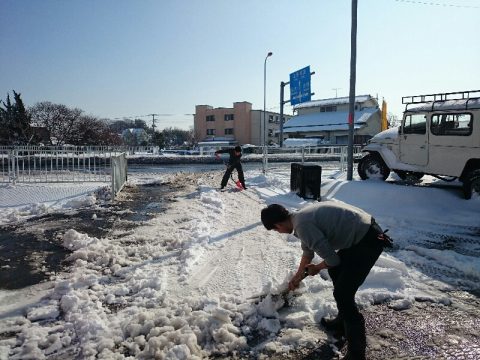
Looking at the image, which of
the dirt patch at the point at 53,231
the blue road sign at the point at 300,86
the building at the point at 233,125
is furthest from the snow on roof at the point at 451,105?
the building at the point at 233,125

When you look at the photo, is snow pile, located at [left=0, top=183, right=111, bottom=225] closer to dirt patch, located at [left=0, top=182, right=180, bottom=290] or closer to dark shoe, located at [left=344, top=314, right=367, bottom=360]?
dirt patch, located at [left=0, top=182, right=180, bottom=290]

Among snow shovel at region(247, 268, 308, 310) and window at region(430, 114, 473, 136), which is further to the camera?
window at region(430, 114, 473, 136)

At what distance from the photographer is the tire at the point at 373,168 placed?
37.6ft

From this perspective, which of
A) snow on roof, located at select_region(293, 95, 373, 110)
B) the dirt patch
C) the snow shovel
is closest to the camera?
the snow shovel

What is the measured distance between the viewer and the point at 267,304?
354 centimetres

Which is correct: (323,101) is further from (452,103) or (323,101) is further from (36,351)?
(36,351)

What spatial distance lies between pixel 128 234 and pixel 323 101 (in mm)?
48905

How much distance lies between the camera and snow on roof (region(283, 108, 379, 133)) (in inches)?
1720

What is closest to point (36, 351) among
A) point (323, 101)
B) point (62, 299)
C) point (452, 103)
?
point (62, 299)

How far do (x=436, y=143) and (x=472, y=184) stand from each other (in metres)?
1.65

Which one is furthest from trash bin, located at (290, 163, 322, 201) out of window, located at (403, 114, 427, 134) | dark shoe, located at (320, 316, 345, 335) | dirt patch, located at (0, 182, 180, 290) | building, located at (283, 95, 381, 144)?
building, located at (283, 95, 381, 144)

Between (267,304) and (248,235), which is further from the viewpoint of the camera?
(248,235)

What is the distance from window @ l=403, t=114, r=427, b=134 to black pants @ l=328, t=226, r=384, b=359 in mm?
8700

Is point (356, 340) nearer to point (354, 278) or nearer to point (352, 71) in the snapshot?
point (354, 278)
